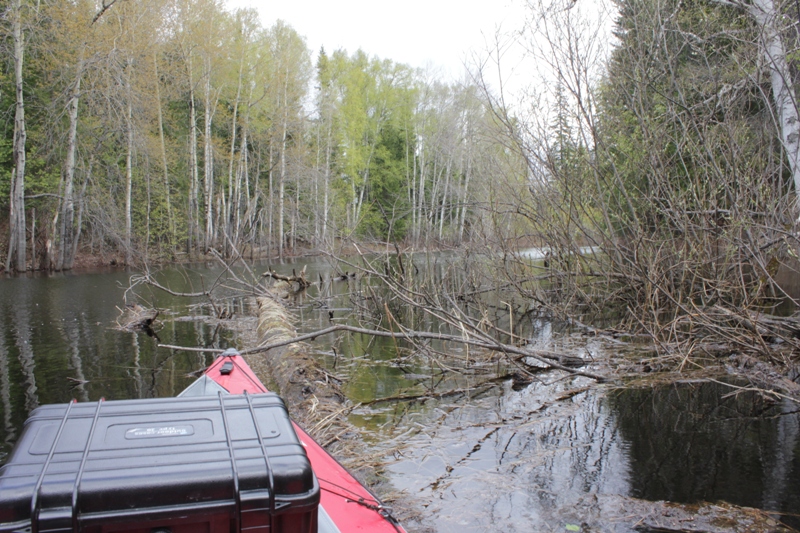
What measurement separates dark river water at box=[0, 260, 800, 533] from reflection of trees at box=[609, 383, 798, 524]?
1 cm

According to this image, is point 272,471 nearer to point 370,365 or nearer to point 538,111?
point 370,365

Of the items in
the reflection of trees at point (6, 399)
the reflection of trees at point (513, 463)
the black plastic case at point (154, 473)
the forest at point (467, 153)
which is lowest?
the reflection of trees at point (513, 463)

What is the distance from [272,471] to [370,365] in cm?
533

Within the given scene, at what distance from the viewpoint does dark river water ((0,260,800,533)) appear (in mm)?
3523

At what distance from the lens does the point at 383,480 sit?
3.78 meters

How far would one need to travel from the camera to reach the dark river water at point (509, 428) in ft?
11.6

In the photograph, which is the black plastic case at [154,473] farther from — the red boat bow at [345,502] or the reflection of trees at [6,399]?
the reflection of trees at [6,399]

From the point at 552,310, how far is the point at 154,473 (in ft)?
24.3

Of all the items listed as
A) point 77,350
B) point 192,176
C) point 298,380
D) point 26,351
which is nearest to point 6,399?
point 77,350

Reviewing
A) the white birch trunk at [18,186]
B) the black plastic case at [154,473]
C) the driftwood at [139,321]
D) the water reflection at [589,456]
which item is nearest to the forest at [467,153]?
the white birch trunk at [18,186]

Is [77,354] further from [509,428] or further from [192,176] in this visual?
[192,176]

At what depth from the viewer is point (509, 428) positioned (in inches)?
186

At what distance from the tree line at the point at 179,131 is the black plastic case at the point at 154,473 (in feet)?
23.1

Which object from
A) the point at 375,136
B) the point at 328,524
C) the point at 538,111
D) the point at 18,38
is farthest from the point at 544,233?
the point at 375,136
